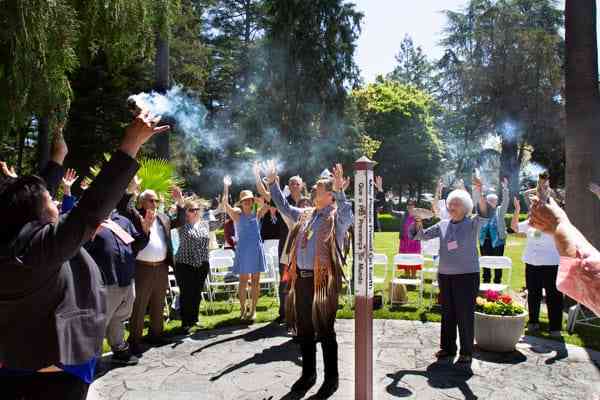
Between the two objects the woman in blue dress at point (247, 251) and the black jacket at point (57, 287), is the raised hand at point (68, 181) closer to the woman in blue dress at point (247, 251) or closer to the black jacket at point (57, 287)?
the black jacket at point (57, 287)

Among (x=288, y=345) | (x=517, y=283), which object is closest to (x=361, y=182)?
(x=288, y=345)

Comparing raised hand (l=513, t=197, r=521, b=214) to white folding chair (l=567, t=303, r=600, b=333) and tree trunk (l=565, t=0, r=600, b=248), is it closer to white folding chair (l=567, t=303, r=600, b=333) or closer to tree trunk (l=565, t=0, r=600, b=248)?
white folding chair (l=567, t=303, r=600, b=333)

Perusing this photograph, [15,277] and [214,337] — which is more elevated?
[15,277]

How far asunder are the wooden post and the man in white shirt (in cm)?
304

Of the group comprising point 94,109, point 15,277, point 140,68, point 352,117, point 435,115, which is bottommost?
point 15,277

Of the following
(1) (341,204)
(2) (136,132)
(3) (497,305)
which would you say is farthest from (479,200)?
(2) (136,132)

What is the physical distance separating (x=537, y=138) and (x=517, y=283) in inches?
1111

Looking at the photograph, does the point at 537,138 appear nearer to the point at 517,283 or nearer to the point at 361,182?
the point at 517,283

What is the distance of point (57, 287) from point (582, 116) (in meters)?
9.20

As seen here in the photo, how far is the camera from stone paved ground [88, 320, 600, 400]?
4996 millimetres

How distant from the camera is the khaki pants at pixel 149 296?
6.24 metres

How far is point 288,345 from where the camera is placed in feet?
21.8

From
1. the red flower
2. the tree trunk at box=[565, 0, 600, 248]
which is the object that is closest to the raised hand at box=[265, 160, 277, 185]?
the red flower

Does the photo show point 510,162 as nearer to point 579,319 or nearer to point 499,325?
point 579,319
